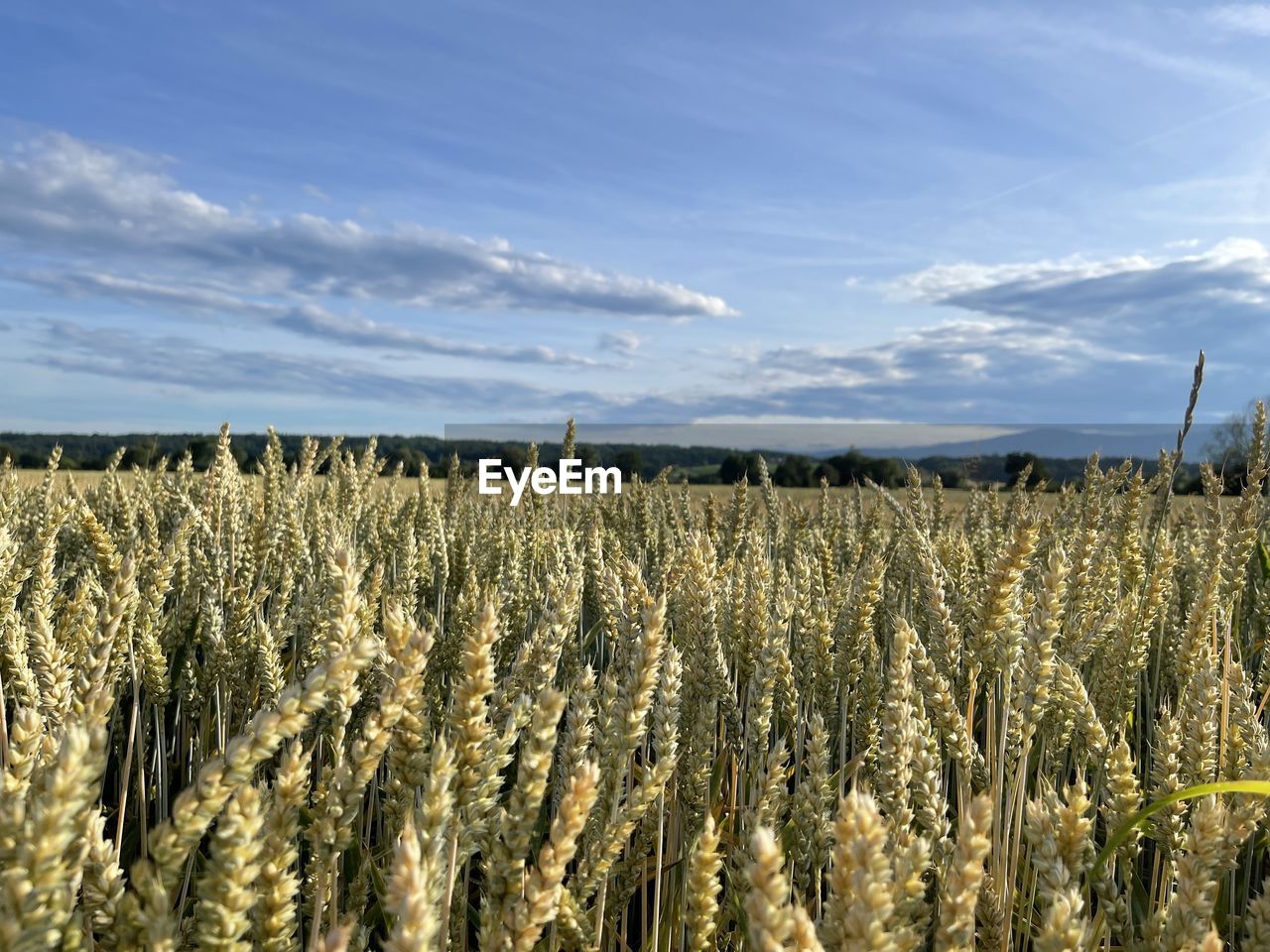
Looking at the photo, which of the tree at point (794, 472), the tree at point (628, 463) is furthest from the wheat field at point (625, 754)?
the tree at point (794, 472)

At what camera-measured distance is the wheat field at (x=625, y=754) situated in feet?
3.03

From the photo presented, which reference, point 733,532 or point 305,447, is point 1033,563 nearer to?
point 733,532

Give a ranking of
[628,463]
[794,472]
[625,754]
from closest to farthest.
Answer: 1. [625,754]
2. [628,463]
3. [794,472]

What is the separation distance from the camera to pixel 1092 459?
3572 mm

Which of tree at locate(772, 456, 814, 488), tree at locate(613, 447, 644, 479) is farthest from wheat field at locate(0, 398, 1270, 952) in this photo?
tree at locate(772, 456, 814, 488)

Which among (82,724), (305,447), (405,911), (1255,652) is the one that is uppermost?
(305,447)

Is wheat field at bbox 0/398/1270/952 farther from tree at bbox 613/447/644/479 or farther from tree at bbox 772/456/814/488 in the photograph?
tree at bbox 772/456/814/488

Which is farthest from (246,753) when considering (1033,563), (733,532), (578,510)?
(578,510)

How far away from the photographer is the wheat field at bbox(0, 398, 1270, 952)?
92cm

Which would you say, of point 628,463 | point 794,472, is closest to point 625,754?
point 628,463

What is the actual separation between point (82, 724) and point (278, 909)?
0.30m

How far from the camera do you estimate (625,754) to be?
1312mm

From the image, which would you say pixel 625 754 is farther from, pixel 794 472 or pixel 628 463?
pixel 794 472

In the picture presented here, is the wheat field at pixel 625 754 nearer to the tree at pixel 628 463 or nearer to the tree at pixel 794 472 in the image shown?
the tree at pixel 628 463
